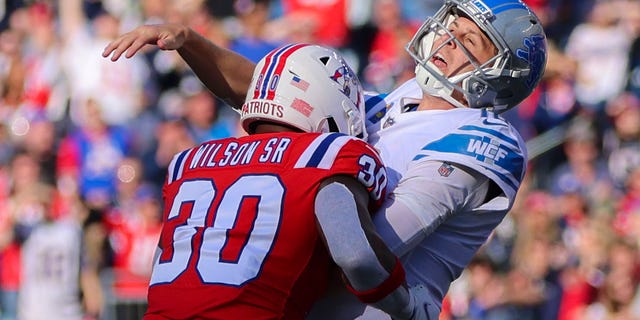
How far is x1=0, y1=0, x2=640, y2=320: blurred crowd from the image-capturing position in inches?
324

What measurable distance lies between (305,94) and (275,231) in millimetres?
531

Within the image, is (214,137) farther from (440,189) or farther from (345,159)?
(345,159)

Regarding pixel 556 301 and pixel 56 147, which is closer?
pixel 556 301

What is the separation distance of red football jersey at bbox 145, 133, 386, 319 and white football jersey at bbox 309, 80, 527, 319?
12 cm

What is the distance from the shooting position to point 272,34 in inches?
413

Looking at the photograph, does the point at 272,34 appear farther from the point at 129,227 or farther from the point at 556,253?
the point at 556,253

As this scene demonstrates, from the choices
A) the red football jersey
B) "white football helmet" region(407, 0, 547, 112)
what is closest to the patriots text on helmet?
the red football jersey

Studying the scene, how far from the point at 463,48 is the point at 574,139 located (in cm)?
528

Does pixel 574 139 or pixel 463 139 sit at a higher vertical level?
pixel 463 139

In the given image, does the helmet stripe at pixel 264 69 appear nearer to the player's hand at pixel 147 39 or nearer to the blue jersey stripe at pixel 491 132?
the player's hand at pixel 147 39

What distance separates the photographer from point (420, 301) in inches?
137

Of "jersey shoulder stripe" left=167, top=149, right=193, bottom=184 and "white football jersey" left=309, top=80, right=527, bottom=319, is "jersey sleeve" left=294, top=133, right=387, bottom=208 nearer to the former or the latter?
"white football jersey" left=309, top=80, right=527, bottom=319

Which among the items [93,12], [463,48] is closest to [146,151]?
[93,12]

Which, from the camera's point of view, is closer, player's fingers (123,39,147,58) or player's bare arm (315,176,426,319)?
player's bare arm (315,176,426,319)
